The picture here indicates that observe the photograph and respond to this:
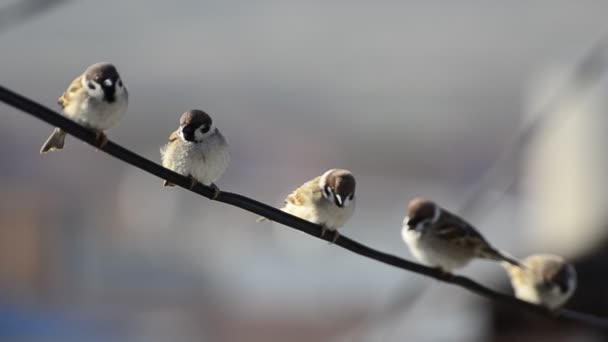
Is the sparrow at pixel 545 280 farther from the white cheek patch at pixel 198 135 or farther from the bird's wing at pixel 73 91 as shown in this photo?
the bird's wing at pixel 73 91

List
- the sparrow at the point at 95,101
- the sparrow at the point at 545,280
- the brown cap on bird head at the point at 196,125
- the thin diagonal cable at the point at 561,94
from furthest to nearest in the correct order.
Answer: the sparrow at the point at 545,280 → the thin diagonal cable at the point at 561,94 → the brown cap on bird head at the point at 196,125 → the sparrow at the point at 95,101

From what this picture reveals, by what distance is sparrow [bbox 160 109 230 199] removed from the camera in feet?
12.4

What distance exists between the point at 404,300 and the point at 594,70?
1279 mm

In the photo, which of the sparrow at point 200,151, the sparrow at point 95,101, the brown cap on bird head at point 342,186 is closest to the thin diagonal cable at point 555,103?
the brown cap on bird head at point 342,186

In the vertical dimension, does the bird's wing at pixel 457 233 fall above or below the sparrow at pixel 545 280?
above

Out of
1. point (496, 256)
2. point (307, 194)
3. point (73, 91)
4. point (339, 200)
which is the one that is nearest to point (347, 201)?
point (339, 200)

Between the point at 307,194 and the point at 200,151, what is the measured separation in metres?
0.65

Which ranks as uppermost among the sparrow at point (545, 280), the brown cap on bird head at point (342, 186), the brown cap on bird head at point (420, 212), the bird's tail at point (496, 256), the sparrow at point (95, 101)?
the sparrow at point (95, 101)

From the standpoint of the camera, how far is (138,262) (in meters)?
13.2

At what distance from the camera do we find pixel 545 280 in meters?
5.52

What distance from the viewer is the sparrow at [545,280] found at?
213 inches

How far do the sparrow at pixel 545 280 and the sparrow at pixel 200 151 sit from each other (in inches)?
83.1

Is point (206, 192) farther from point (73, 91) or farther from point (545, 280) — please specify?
point (545, 280)

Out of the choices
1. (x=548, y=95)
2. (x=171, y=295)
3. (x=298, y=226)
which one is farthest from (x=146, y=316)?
(x=298, y=226)
